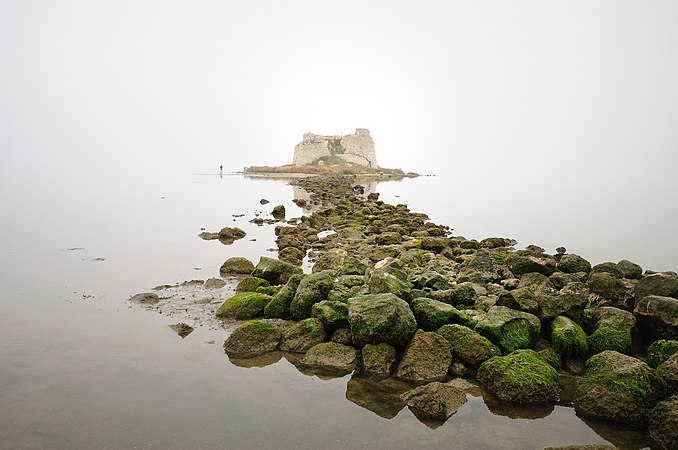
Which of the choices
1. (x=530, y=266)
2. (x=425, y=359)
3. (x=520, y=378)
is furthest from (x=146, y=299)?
(x=530, y=266)

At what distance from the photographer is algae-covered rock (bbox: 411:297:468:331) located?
8.80m

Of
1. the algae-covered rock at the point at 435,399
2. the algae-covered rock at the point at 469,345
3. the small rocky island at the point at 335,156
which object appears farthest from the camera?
the small rocky island at the point at 335,156

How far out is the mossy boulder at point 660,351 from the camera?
7641mm

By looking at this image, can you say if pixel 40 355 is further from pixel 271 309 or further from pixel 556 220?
pixel 556 220

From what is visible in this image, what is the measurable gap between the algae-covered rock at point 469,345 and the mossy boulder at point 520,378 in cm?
26

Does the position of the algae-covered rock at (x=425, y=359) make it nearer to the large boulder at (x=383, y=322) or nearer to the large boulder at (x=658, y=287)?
the large boulder at (x=383, y=322)

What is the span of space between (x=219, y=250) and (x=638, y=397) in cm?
1547

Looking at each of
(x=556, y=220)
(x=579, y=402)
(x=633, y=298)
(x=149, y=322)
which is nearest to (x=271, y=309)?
(x=149, y=322)

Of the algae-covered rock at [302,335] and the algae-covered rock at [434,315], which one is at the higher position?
the algae-covered rock at [434,315]

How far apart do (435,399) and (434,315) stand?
7.28 feet

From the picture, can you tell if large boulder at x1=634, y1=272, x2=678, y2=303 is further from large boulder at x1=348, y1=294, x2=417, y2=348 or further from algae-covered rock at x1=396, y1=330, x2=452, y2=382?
large boulder at x1=348, y1=294, x2=417, y2=348

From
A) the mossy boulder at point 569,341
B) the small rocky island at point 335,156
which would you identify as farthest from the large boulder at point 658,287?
the small rocky island at point 335,156

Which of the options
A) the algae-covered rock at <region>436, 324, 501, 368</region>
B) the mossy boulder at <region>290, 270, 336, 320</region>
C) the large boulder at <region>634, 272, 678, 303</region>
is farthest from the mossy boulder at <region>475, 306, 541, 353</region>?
the mossy boulder at <region>290, 270, 336, 320</region>

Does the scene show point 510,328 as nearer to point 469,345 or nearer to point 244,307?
point 469,345
